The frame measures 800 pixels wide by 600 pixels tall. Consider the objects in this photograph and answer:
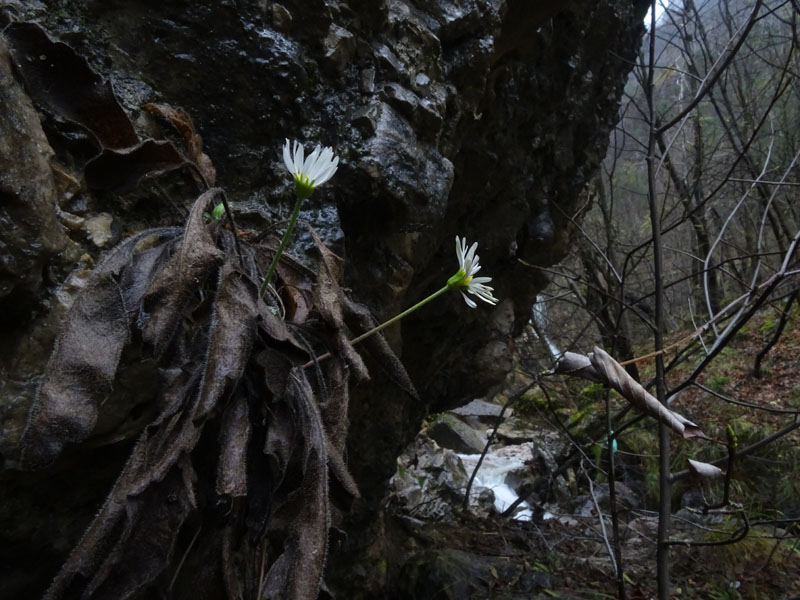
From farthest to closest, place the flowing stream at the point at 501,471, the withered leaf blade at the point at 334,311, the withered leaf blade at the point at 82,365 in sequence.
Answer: the flowing stream at the point at 501,471
the withered leaf blade at the point at 334,311
the withered leaf blade at the point at 82,365

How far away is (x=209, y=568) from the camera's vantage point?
0.88 m

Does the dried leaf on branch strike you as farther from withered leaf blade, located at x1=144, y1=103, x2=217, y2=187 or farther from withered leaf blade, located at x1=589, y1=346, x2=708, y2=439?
withered leaf blade, located at x1=144, y1=103, x2=217, y2=187

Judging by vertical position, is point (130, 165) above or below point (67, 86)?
below

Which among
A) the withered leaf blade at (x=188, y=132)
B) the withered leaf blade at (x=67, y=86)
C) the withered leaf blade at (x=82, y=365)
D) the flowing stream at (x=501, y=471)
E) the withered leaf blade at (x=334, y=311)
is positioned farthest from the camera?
the flowing stream at (x=501, y=471)

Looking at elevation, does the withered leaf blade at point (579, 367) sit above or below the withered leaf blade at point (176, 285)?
below

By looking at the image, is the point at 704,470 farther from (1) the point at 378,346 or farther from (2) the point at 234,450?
(2) the point at 234,450

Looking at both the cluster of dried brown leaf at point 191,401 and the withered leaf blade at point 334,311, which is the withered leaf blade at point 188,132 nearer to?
the cluster of dried brown leaf at point 191,401

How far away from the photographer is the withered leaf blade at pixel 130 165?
0.97 m

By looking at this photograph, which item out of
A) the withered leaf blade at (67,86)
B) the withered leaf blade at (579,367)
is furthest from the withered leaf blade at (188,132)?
the withered leaf blade at (579,367)

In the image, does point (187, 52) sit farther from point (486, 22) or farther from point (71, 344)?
point (486, 22)

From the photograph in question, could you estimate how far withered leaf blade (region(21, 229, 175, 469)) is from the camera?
0.67 m

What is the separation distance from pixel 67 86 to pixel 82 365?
0.54m

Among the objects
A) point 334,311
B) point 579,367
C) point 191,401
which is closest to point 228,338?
point 191,401

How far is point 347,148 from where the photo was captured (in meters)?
1.50
